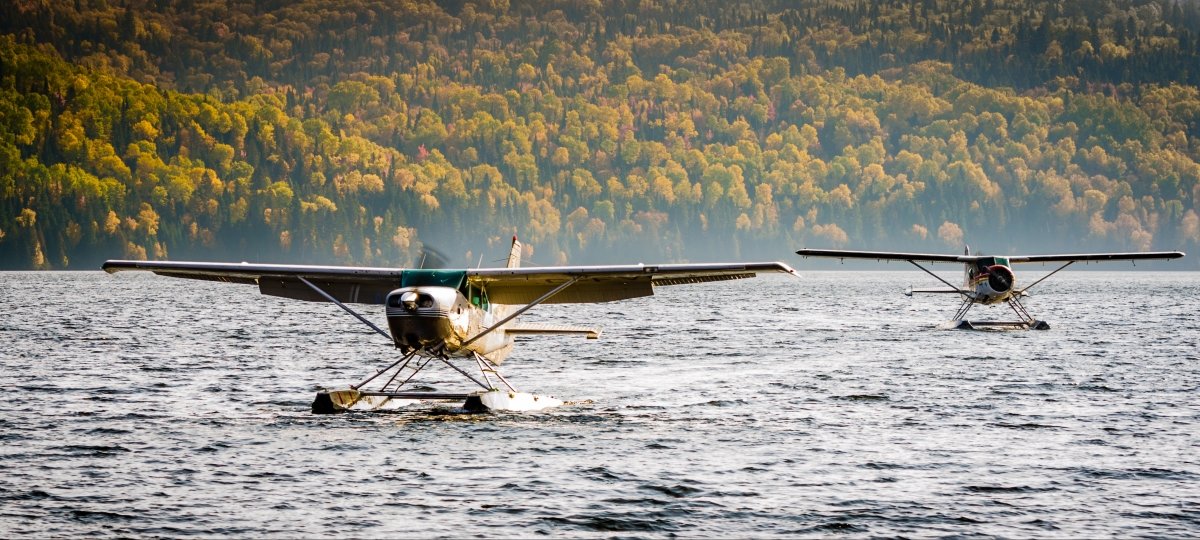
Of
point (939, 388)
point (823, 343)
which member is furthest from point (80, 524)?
point (823, 343)

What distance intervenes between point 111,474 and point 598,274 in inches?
302

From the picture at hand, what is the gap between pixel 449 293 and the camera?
19.9 meters

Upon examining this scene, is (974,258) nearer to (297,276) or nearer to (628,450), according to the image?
(297,276)

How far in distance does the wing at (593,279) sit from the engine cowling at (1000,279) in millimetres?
26206

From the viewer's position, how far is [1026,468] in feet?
56.3

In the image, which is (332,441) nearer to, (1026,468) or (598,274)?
(598,274)

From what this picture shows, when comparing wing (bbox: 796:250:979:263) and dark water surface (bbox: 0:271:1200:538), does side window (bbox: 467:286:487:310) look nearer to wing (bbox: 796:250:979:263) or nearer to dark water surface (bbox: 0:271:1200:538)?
dark water surface (bbox: 0:271:1200:538)

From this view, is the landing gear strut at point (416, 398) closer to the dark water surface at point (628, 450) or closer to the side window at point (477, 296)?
the dark water surface at point (628, 450)

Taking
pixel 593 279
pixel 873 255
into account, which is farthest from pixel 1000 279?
pixel 593 279

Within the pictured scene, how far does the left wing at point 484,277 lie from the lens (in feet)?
67.5

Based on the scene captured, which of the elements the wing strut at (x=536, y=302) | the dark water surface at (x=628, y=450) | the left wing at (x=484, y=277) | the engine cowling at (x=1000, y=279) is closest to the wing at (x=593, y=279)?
the left wing at (x=484, y=277)

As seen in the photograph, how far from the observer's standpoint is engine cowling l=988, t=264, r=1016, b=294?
45844 millimetres

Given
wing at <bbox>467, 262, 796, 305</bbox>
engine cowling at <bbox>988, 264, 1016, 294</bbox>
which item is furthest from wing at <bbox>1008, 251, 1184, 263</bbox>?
wing at <bbox>467, 262, 796, 305</bbox>

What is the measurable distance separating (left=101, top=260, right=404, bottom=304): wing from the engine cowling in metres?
28.1
